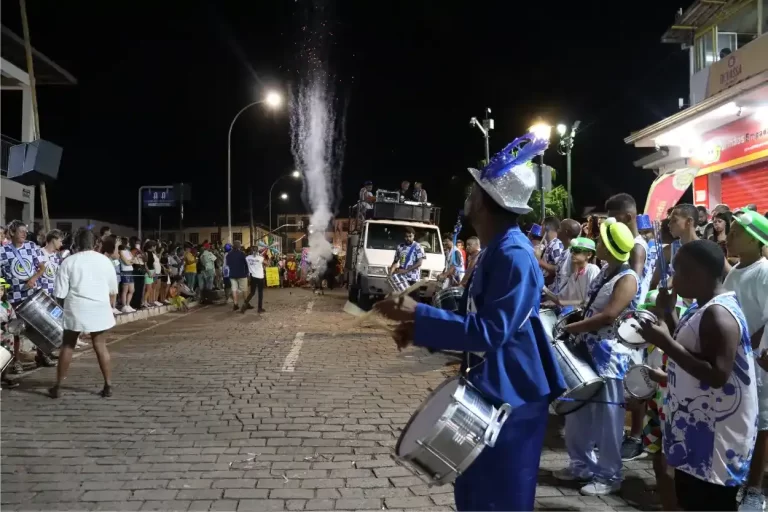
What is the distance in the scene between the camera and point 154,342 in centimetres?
1112

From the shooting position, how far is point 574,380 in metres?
3.82

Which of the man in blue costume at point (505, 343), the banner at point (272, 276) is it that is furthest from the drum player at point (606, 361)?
the banner at point (272, 276)

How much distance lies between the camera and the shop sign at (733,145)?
1207 cm

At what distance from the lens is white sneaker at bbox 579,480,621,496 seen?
13.5ft

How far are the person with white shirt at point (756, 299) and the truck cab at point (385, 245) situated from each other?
12.9 m

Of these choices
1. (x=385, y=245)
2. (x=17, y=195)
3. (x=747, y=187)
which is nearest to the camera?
(x=747, y=187)

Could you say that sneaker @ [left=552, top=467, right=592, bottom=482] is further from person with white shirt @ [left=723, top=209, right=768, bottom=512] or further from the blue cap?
the blue cap

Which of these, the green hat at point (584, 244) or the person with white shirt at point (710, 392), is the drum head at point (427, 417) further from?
the green hat at point (584, 244)

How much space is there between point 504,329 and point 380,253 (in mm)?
14888

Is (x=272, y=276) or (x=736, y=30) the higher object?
(x=736, y=30)

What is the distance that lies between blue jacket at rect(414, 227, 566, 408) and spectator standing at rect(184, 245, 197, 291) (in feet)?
62.9

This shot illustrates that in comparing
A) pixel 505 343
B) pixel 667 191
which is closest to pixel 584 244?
pixel 505 343

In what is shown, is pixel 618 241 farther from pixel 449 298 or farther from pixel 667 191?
pixel 667 191

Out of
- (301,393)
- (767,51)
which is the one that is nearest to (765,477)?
(301,393)
